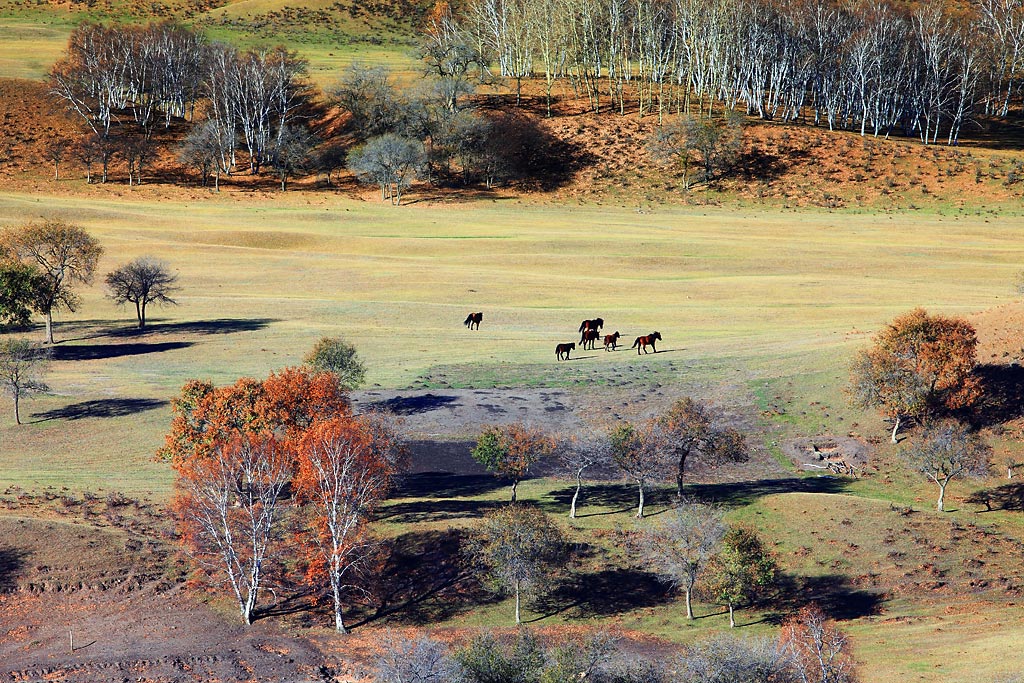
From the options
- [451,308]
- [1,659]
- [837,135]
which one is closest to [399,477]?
[1,659]

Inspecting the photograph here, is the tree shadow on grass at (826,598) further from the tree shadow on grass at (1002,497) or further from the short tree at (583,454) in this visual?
the tree shadow on grass at (1002,497)

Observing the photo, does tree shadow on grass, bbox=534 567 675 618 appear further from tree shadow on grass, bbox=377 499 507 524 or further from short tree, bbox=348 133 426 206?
short tree, bbox=348 133 426 206

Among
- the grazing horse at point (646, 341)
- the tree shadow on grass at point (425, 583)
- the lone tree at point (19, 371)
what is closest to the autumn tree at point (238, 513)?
the tree shadow on grass at point (425, 583)

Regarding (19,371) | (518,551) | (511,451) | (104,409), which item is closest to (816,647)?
(518,551)

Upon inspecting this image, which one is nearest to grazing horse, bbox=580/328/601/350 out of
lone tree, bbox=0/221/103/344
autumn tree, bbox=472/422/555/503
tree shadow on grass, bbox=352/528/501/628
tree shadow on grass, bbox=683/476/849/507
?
tree shadow on grass, bbox=683/476/849/507

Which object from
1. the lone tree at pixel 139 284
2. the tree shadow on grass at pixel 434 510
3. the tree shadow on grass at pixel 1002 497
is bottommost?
the tree shadow on grass at pixel 434 510

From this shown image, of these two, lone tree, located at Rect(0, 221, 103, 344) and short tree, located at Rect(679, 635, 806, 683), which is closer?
short tree, located at Rect(679, 635, 806, 683)
